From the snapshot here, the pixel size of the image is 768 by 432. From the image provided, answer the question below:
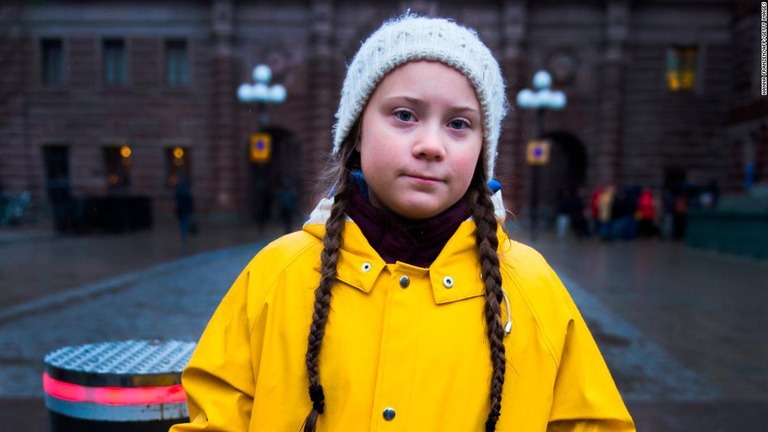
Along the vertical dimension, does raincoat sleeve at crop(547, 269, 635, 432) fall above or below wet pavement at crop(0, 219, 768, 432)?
above

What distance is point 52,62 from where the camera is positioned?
88.4ft

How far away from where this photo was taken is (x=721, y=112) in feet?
84.2

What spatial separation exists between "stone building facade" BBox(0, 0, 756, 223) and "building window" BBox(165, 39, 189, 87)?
0.06 meters

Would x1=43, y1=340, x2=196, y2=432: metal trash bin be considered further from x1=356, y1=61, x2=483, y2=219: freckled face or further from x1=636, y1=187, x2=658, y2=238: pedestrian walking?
x1=636, y1=187, x2=658, y2=238: pedestrian walking

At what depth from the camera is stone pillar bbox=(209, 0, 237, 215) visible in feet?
83.0

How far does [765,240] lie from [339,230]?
592 inches

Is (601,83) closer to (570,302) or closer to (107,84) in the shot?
(107,84)

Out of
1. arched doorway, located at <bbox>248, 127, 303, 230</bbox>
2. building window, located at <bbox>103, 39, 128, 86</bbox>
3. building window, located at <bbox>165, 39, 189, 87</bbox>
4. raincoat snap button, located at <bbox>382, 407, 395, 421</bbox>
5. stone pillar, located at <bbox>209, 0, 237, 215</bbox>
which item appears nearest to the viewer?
raincoat snap button, located at <bbox>382, 407, 395, 421</bbox>

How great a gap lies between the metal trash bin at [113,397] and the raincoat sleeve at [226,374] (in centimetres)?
69

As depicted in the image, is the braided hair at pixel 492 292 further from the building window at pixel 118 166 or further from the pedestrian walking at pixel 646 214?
the building window at pixel 118 166

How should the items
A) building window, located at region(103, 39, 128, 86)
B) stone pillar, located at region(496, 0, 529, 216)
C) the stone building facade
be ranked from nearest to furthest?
1. stone pillar, located at region(496, 0, 529, 216)
2. the stone building facade
3. building window, located at region(103, 39, 128, 86)

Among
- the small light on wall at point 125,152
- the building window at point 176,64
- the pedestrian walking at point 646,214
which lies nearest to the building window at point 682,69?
A: the pedestrian walking at point 646,214

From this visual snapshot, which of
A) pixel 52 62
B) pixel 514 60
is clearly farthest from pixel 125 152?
pixel 514 60

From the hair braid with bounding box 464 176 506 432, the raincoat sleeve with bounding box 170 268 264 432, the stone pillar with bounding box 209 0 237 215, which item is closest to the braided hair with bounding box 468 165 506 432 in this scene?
the hair braid with bounding box 464 176 506 432
